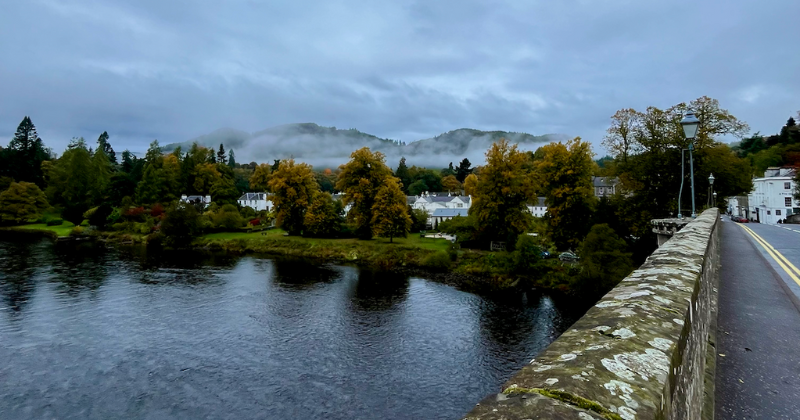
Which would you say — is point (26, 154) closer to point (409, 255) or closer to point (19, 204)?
point (19, 204)

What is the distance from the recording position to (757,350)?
15.2ft

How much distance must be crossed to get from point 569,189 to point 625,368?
3401 centimetres

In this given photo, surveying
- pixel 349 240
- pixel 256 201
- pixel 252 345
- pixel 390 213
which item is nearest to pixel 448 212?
pixel 349 240

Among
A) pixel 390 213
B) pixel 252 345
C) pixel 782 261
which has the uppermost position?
pixel 390 213

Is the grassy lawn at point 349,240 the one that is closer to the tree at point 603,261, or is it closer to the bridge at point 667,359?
the tree at point 603,261

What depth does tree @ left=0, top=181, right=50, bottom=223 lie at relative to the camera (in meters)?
69.2

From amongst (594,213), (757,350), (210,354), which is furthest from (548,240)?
(757,350)

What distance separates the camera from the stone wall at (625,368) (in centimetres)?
185

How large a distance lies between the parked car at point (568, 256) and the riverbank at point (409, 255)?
2.49 metres

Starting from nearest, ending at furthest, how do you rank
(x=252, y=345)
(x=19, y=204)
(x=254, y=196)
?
(x=252, y=345) → (x=19, y=204) → (x=254, y=196)

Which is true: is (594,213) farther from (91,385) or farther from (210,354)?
(91,385)

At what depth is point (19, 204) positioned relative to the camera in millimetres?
69812

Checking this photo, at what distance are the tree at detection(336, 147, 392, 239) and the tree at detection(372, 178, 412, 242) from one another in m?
1.13

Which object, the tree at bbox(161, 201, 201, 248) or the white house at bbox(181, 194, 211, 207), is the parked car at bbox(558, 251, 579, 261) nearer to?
the tree at bbox(161, 201, 201, 248)
